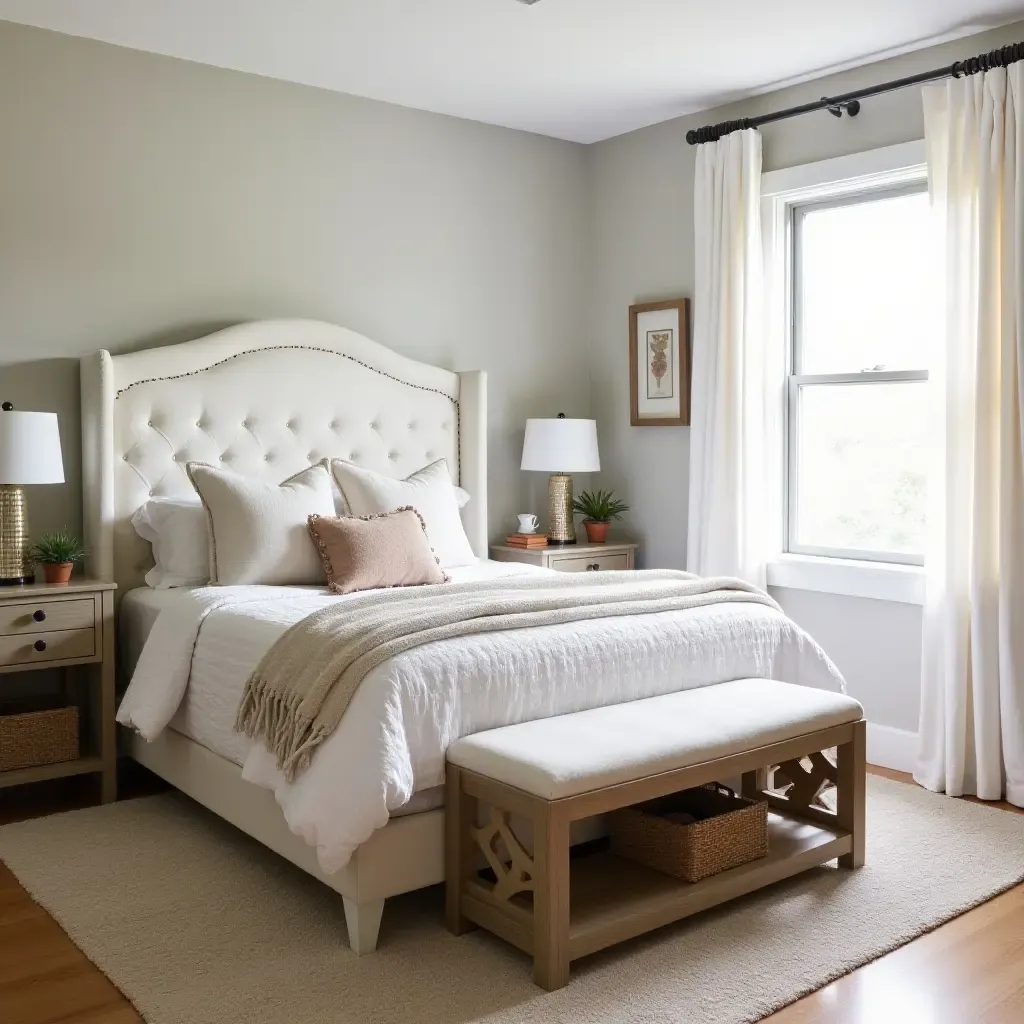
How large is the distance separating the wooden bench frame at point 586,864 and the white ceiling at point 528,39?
2367 millimetres

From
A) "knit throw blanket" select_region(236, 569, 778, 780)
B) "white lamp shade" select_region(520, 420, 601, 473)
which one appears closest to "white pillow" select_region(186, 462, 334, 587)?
"knit throw blanket" select_region(236, 569, 778, 780)

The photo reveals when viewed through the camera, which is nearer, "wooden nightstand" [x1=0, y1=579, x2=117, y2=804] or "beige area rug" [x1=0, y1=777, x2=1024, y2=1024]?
"beige area rug" [x1=0, y1=777, x2=1024, y2=1024]

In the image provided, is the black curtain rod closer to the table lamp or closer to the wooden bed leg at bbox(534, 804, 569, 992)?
the table lamp

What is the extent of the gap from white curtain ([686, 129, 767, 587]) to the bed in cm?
95

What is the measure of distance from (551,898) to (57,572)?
2.13 m

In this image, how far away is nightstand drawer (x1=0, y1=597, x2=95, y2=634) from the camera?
11.4ft

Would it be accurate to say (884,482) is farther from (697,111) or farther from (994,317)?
(697,111)

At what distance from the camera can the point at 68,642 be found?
141 inches

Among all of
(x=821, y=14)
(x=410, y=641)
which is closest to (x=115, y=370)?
(x=410, y=641)

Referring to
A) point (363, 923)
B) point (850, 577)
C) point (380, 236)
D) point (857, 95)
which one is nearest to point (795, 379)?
point (850, 577)

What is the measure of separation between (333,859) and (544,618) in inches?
33.6

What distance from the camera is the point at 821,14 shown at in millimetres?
3684

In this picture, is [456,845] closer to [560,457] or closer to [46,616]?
[46,616]

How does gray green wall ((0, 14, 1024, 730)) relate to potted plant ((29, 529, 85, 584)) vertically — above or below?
above
